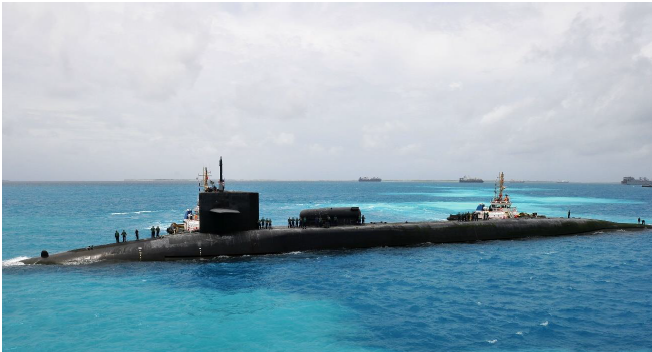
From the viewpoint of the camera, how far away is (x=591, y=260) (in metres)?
34.6

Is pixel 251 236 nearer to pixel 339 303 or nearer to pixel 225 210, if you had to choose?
pixel 225 210

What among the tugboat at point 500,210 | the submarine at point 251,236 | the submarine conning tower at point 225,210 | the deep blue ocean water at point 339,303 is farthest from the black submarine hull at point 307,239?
the tugboat at point 500,210

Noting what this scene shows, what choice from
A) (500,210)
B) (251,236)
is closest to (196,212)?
(251,236)

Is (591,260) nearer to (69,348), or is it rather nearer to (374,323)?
(374,323)

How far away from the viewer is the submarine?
104 ft

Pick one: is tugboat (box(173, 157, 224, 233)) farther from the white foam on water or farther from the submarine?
the white foam on water

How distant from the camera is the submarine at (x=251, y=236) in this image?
31.6 meters

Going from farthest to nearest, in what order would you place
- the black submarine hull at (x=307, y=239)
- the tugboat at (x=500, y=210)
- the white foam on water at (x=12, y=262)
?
the tugboat at (x=500, y=210) → the black submarine hull at (x=307, y=239) → the white foam on water at (x=12, y=262)

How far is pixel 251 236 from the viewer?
34219mm

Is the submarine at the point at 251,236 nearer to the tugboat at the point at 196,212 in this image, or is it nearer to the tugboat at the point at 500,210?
the tugboat at the point at 196,212

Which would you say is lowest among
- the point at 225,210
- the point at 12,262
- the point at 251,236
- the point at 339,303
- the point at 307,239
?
the point at 339,303

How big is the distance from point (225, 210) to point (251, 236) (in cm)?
323

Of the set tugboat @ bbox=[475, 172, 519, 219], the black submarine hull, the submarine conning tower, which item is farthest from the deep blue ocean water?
tugboat @ bbox=[475, 172, 519, 219]

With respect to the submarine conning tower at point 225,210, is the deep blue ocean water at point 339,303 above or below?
below
